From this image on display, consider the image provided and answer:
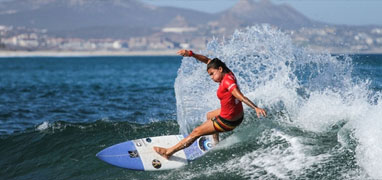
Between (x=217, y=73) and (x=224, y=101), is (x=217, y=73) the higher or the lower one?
the higher one

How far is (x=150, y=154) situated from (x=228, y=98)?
241 centimetres

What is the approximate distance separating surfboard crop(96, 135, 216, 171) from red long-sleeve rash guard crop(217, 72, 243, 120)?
64.5 inches

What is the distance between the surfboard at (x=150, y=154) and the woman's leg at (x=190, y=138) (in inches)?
5.5

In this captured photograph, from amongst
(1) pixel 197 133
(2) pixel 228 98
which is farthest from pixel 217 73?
(1) pixel 197 133

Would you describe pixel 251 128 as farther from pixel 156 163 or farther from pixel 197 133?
pixel 156 163

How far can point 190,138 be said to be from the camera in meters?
8.70

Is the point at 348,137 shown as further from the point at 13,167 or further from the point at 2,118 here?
the point at 2,118

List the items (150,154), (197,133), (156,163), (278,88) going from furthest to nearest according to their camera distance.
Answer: (278,88) < (150,154) < (156,163) < (197,133)

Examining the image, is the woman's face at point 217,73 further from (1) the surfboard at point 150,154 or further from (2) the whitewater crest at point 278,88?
(2) the whitewater crest at point 278,88

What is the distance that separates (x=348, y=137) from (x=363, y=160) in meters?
1.35

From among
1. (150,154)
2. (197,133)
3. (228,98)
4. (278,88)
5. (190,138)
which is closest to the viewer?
(228,98)

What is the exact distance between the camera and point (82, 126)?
44.4ft

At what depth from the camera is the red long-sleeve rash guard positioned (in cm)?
783

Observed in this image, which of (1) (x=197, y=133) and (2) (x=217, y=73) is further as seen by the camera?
(1) (x=197, y=133)
